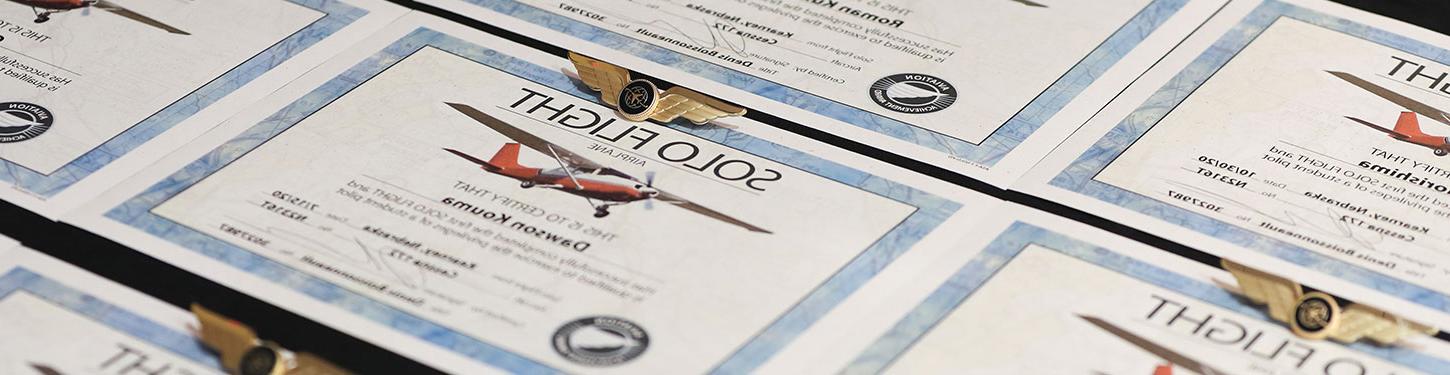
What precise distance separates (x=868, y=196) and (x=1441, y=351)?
1.28 ft

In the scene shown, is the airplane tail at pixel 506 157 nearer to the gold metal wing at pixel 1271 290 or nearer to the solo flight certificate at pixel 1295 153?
the solo flight certificate at pixel 1295 153

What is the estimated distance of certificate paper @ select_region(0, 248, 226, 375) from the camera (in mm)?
1018

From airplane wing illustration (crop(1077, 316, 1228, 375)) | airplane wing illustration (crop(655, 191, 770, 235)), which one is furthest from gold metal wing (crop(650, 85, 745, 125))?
airplane wing illustration (crop(1077, 316, 1228, 375))

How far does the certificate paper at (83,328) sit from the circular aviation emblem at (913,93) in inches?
22.4

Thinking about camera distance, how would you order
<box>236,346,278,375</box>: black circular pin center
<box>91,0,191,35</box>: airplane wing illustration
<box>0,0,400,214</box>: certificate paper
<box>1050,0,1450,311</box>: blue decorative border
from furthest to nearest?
<box>91,0,191,35</box>: airplane wing illustration → <box>0,0,400,214</box>: certificate paper → <box>1050,0,1450,311</box>: blue decorative border → <box>236,346,278,375</box>: black circular pin center

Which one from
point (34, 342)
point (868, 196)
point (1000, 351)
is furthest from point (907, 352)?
point (34, 342)

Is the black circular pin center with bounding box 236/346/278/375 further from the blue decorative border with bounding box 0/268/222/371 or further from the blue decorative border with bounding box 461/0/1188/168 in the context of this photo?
the blue decorative border with bounding box 461/0/1188/168

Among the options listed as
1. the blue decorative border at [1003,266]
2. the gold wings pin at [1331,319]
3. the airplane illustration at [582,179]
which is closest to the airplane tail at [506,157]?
the airplane illustration at [582,179]

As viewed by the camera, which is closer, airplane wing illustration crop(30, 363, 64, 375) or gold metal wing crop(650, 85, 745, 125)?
airplane wing illustration crop(30, 363, 64, 375)

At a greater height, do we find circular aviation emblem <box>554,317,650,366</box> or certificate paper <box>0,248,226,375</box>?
circular aviation emblem <box>554,317,650,366</box>

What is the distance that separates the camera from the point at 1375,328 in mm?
1056

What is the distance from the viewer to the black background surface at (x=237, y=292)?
40.9 inches

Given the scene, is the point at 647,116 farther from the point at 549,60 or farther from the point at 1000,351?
the point at 1000,351

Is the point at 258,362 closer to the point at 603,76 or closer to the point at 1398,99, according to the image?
the point at 603,76
